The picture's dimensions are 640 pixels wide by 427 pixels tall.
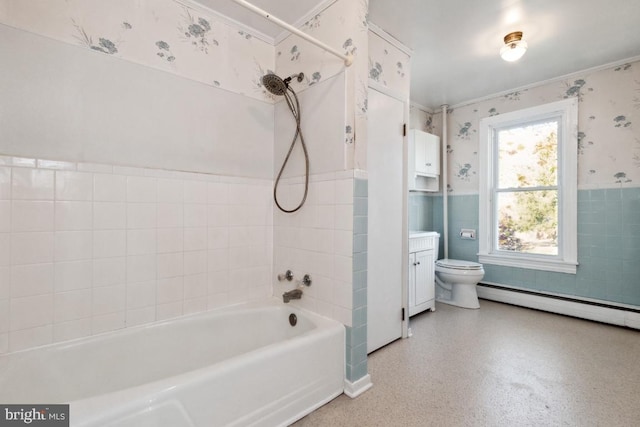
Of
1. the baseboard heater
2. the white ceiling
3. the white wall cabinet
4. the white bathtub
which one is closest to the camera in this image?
the white bathtub

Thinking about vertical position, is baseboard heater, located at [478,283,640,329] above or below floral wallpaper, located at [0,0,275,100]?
below

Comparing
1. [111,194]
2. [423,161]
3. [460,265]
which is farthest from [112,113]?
[460,265]

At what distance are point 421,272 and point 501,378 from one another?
110 centimetres

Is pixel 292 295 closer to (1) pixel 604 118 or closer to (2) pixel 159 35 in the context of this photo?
(2) pixel 159 35

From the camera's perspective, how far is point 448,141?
11.8 ft

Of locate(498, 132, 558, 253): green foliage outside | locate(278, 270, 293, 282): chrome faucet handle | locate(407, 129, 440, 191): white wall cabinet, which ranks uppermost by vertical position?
locate(407, 129, 440, 191): white wall cabinet

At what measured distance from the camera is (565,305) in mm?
2758

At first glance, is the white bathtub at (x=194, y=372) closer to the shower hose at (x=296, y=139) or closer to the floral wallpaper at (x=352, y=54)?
the shower hose at (x=296, y=139)

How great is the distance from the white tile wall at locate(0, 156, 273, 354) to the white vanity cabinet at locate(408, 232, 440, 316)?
1.52m

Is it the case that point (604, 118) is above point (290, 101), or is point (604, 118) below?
above

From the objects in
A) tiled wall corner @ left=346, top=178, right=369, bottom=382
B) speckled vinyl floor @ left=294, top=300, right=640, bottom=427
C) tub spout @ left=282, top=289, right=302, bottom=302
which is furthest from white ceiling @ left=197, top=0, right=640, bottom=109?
speckled vinyl floor @ left=294, top=300, right=640, bottom=427

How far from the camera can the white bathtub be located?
3.21 ft

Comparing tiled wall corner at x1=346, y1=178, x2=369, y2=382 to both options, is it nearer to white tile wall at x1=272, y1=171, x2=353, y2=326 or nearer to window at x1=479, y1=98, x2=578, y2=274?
white tile wall at x1=272, y1=171, x2=353, y2=326

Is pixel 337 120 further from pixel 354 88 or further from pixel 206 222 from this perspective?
pixel 206 222
